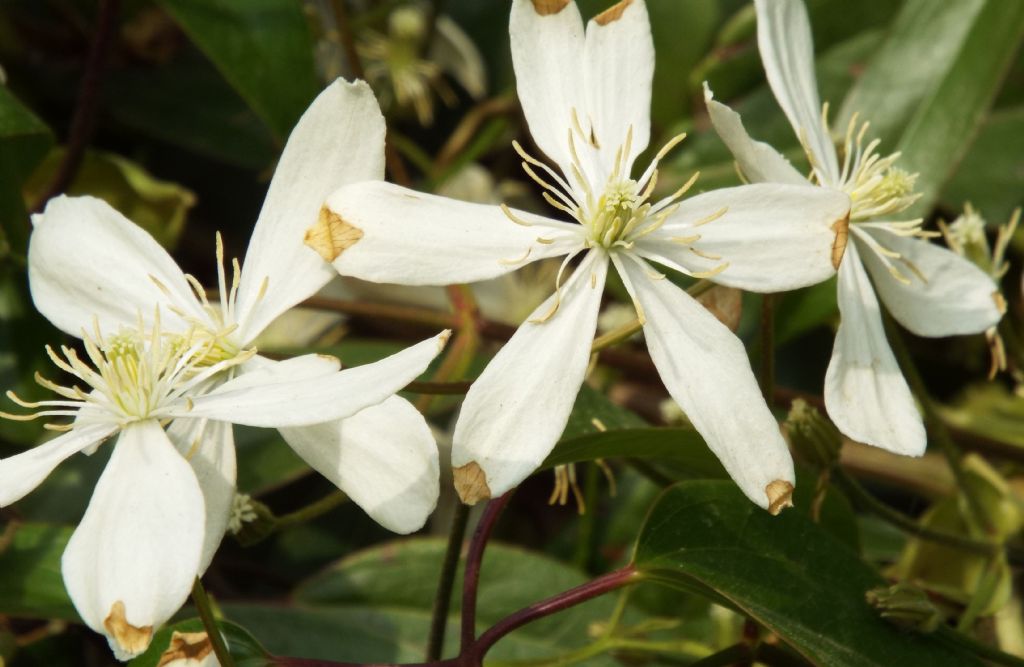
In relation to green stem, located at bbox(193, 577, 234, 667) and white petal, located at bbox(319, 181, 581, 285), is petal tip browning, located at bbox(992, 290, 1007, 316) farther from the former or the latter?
green stem, located at bbox(193, 577, 234, 667)

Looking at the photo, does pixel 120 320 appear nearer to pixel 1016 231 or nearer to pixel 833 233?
pixel 833 233

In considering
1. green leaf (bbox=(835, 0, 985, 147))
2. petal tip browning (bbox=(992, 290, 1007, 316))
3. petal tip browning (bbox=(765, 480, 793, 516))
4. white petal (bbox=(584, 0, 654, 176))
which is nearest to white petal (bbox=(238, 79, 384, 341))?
white petal (bbox=(584, 0, 654, 176))

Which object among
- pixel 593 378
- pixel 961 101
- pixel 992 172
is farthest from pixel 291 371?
pixel 992 172

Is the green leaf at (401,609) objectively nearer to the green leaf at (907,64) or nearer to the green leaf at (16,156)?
the green leaf at (16,156)

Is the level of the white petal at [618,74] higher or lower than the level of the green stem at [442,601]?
higher

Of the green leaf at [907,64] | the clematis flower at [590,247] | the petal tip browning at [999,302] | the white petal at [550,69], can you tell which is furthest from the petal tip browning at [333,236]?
the green leaf at [907,64]

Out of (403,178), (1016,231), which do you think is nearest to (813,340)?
(1016,231)
